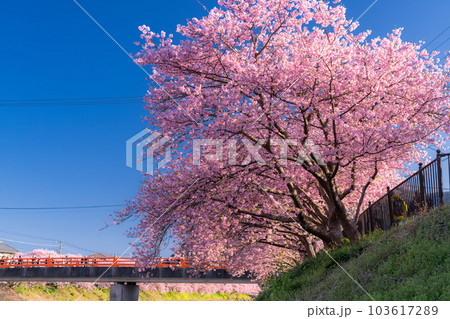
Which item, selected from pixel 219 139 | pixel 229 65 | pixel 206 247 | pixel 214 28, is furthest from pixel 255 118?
pixel 206 247

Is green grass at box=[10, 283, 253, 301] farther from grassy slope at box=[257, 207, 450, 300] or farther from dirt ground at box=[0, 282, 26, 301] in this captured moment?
grassy slope at box=[257, 207, 450, 300]

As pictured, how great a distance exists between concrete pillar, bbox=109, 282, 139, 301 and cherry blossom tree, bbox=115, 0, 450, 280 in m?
32.3

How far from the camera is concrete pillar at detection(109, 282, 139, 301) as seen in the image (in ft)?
151

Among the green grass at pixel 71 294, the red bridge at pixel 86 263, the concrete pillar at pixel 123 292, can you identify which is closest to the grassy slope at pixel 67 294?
the green grass at pixel 71 294

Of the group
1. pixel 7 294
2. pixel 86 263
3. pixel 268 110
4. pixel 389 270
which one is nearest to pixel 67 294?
pixel 7 294

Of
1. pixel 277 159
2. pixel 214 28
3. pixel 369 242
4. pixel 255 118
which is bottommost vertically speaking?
pixel 369 242

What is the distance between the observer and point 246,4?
48.4ft

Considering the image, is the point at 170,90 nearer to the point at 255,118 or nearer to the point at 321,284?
the point at 255,118

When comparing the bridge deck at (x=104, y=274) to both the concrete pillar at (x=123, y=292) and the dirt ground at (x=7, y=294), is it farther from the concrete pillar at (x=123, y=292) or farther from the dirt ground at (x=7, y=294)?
the dirt ground at (x=7, y=294)

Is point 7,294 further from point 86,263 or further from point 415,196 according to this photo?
point 415,196

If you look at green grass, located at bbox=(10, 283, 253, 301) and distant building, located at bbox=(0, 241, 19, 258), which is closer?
green grass, located at bbox=(10, 283, 253, 301)

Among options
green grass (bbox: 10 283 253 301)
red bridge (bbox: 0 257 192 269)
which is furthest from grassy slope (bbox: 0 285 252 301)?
red bridge (bbox: 0 257 192 269)

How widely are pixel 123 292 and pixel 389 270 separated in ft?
136

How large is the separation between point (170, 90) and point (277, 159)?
5.01 metres
